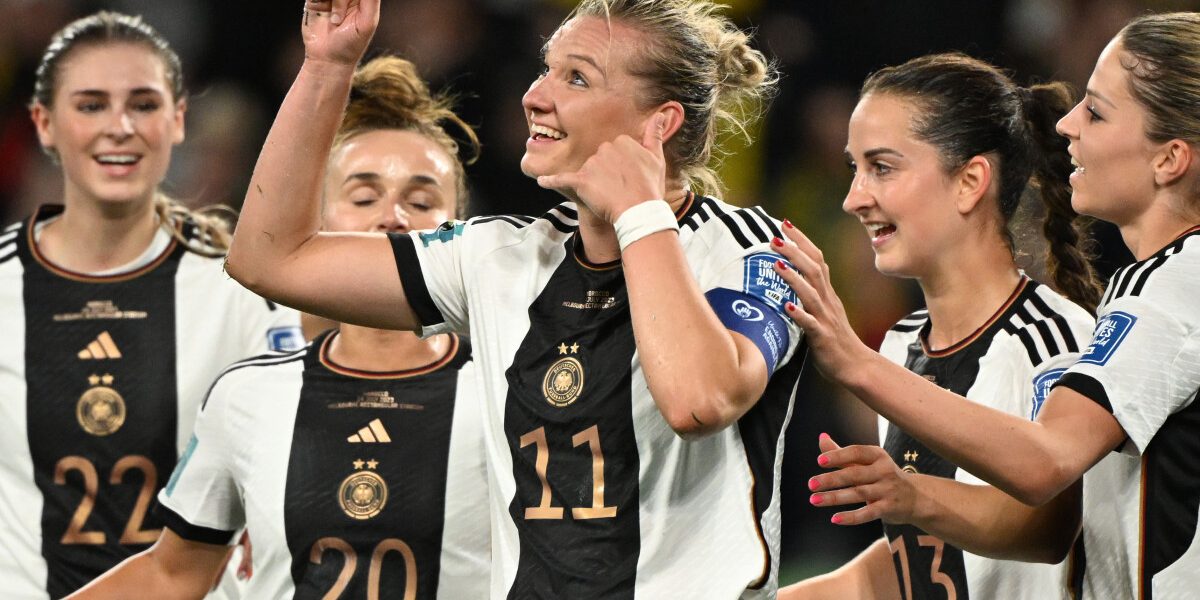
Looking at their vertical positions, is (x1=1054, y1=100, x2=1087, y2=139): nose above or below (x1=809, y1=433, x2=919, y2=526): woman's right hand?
above

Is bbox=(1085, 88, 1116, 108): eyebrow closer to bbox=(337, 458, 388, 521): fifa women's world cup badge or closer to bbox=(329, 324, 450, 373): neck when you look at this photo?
bbox=(329, 324, 450, 373): neck

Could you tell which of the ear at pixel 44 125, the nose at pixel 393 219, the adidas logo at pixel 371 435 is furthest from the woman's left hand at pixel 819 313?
the ear at pixel 44 125

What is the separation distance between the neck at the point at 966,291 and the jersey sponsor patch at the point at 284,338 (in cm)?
183

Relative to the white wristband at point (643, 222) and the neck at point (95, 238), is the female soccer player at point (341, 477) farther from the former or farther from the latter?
the neck at point (95, 238)

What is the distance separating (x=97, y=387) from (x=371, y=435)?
1.28 metres

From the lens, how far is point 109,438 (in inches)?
164

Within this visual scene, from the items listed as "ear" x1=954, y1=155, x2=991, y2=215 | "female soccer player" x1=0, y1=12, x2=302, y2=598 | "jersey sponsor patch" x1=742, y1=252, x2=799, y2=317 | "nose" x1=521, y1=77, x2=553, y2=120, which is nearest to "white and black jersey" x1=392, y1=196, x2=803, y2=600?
"jersey sponsor patch" x1=742, y1=252, x2=799, y2=317

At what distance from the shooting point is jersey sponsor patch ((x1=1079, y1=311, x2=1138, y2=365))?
2.56 meters

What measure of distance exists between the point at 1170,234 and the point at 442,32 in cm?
506

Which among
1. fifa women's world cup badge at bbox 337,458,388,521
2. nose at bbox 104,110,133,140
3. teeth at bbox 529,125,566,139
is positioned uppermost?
nose at bbox 104,110,133,140

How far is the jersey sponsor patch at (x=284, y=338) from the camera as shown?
423cm

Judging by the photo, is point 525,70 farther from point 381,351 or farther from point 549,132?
point 549,132

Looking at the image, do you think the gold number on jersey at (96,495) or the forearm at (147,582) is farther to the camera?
the gold number on jersey at (96,495)

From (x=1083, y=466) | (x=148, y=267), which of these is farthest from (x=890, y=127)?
(x=148, y=267)
